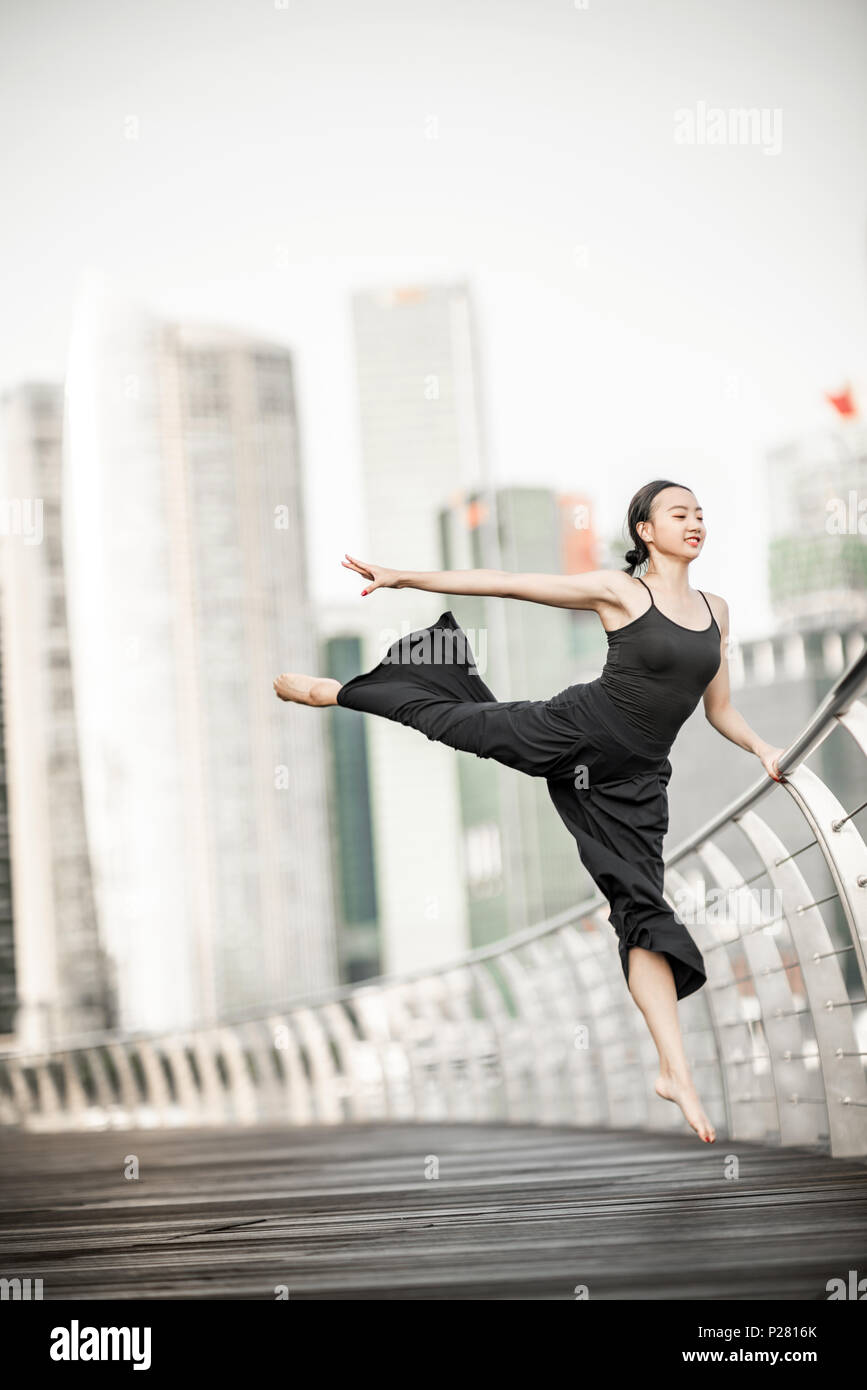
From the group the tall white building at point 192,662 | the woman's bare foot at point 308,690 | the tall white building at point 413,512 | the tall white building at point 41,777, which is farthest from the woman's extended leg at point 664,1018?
the tall white building at point 192,662

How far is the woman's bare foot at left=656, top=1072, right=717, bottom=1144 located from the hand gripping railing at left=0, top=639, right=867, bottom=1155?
40 cm

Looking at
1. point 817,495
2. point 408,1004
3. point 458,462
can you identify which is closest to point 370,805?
point 458,462

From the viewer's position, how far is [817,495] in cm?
11744

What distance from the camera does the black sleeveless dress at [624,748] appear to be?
302 centimetres

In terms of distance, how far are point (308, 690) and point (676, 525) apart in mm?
822

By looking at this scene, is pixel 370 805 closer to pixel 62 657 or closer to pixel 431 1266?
pixel 62 657

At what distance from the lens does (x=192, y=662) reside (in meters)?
113

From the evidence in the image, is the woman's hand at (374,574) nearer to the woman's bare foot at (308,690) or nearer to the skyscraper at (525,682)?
the woman's bare foot at (308,690)

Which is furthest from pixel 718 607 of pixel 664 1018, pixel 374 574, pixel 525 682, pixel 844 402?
pixel 844 402

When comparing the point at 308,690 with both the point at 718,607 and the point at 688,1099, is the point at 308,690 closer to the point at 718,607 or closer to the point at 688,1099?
the point at 718,607

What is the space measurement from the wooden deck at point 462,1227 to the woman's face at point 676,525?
1.14 m

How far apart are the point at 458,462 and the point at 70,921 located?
45.1m

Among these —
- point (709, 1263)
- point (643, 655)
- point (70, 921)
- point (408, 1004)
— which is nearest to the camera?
point (709, 1263)

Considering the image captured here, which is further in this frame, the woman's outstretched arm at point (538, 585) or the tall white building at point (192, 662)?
the tall white building at point (192, 662)
